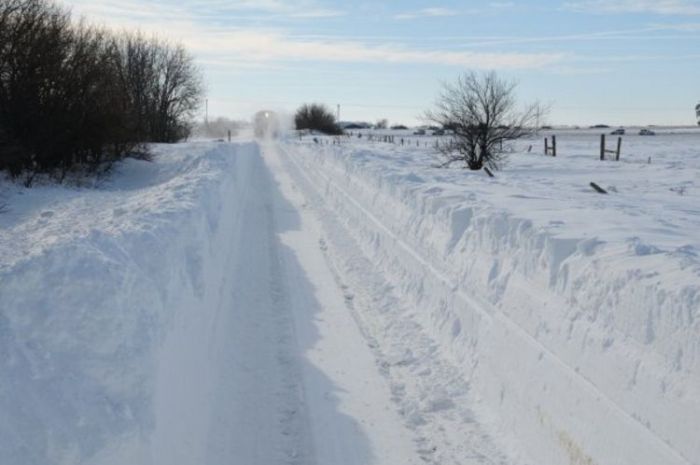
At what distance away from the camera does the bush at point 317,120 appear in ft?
349

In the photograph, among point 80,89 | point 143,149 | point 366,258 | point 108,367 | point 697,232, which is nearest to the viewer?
point 108,367

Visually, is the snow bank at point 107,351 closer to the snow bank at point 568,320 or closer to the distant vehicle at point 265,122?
the snow bank at point 568,320

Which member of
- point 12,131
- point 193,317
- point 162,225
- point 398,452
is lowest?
point 398,452

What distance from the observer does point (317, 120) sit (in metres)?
108

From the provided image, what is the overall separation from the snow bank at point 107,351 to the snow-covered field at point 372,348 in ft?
0.05

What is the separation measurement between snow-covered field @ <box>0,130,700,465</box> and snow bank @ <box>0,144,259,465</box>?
0.05 feet

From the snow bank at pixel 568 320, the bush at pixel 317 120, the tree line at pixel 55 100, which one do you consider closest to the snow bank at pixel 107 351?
the snow bank at pixel 568 320

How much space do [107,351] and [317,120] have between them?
10566 cm

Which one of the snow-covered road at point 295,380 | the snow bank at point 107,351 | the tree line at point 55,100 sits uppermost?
the tree line at point 55,100

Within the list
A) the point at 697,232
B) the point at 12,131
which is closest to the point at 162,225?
the point at 697,232

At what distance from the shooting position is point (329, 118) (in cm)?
11081

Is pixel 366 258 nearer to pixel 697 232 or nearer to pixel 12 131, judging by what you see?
pixel 697 232

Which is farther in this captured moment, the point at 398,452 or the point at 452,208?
the point at 452,208

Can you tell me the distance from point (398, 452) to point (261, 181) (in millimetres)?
21641
